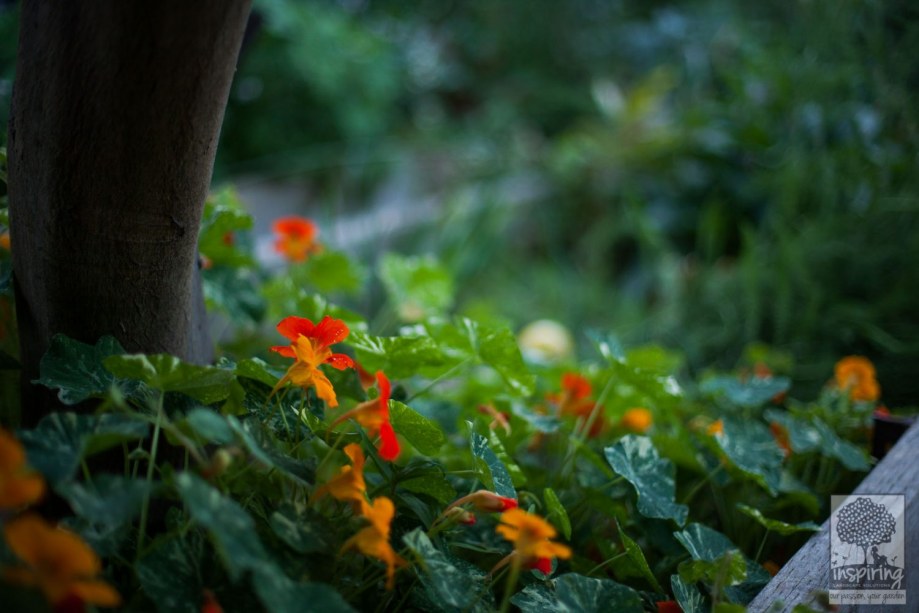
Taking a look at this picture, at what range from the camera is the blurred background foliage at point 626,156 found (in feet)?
4.40

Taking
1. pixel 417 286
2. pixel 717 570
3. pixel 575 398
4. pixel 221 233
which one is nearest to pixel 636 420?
pixel 575 398

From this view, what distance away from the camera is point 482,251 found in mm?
1866

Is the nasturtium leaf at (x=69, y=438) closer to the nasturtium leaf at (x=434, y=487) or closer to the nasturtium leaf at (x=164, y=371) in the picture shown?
the nasturtium leaf at (x=164, y=371)

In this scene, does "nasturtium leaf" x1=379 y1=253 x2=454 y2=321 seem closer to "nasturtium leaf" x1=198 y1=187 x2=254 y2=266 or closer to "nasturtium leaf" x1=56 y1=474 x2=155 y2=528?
"nasturtium leaf" x1=198 y1=187 x2=254 y2=266

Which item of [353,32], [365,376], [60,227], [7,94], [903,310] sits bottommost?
[903,310]

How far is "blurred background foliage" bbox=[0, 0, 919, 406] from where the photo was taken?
1.34 m

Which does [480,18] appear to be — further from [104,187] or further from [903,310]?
[104,187]

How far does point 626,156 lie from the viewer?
2.35 meters

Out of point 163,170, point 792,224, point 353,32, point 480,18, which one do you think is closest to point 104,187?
point 163,170

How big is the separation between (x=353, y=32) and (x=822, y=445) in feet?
6.04

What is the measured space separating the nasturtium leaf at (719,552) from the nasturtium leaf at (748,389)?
0.83 feet

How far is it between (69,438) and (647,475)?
50cm

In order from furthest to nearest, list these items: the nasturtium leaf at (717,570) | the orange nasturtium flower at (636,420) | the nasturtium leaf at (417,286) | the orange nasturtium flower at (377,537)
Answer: the nasturtium leaf at (417,286)
the orange nasturtium flower at (636,420)
the nasturtium leaf at (717,570)
the orange nasturtium flower at (377,537)

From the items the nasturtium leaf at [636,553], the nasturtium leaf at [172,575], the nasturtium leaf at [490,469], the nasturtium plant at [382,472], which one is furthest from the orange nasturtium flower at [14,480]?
the nasturtium leaf at [636,553]
